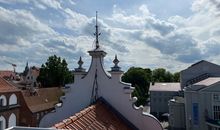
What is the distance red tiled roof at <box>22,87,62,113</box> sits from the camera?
48091mm

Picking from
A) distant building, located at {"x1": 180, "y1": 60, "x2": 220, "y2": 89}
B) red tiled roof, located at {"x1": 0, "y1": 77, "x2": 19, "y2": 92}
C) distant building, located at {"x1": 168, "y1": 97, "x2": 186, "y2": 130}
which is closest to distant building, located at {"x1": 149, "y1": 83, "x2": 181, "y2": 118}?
distant building, located at {"x1": 180, "y1": 60, "x2": 220, "y2": 89}

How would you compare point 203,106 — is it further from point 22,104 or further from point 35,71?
point 35,71

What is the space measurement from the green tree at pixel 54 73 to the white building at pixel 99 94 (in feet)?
183

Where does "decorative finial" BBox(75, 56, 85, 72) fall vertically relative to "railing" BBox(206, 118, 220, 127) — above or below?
above

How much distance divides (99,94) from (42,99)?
149ft

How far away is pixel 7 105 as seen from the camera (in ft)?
114

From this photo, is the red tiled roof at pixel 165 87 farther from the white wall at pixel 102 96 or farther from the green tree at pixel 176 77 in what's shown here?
the white wall at pixel 102 96

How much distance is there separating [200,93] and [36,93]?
97.3 ft

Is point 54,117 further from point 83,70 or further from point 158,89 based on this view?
point 158,89

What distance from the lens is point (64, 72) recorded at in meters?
68.1

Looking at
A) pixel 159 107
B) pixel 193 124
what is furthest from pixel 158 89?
pixel 193 124

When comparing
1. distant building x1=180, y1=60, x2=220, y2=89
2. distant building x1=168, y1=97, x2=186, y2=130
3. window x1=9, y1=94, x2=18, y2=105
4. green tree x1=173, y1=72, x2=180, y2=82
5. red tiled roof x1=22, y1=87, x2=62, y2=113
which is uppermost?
distant building x1=180, y1=60, x2=220, y2=89

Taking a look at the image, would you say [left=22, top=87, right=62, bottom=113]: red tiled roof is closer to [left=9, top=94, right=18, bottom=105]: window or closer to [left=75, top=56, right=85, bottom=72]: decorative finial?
[left=9, top=94, right=18, bottom=105]: window

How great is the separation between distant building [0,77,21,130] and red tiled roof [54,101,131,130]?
86.4 ft
